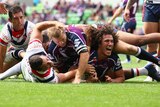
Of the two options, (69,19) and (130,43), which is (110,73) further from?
(69,19)

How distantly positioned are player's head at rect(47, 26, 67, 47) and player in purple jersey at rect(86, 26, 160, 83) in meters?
0.64

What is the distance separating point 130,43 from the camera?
11.7 m

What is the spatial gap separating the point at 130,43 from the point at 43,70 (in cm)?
201

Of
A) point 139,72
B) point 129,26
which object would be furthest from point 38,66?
point 129,26

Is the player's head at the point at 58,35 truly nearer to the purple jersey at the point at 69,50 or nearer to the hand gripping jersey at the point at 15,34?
the purple jersey at the point at 69,50

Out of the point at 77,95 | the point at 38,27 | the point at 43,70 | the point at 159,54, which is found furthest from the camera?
the point at 159,54

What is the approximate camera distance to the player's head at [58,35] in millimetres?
10594

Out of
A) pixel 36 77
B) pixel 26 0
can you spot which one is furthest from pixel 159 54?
pixel 26 0

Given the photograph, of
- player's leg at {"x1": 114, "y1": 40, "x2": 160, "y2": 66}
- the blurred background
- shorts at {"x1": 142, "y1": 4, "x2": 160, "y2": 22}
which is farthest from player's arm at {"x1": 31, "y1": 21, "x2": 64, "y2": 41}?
the blurred background

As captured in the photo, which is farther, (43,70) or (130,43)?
(130,43)

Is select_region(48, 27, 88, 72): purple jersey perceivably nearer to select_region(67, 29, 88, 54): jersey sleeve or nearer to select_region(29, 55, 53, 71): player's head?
select_region(67, 29, 88, 54): jersey sleeve

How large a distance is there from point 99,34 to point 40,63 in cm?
136

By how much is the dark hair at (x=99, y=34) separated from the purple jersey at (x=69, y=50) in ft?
0.87

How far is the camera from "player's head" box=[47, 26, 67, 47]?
10.6 metres
